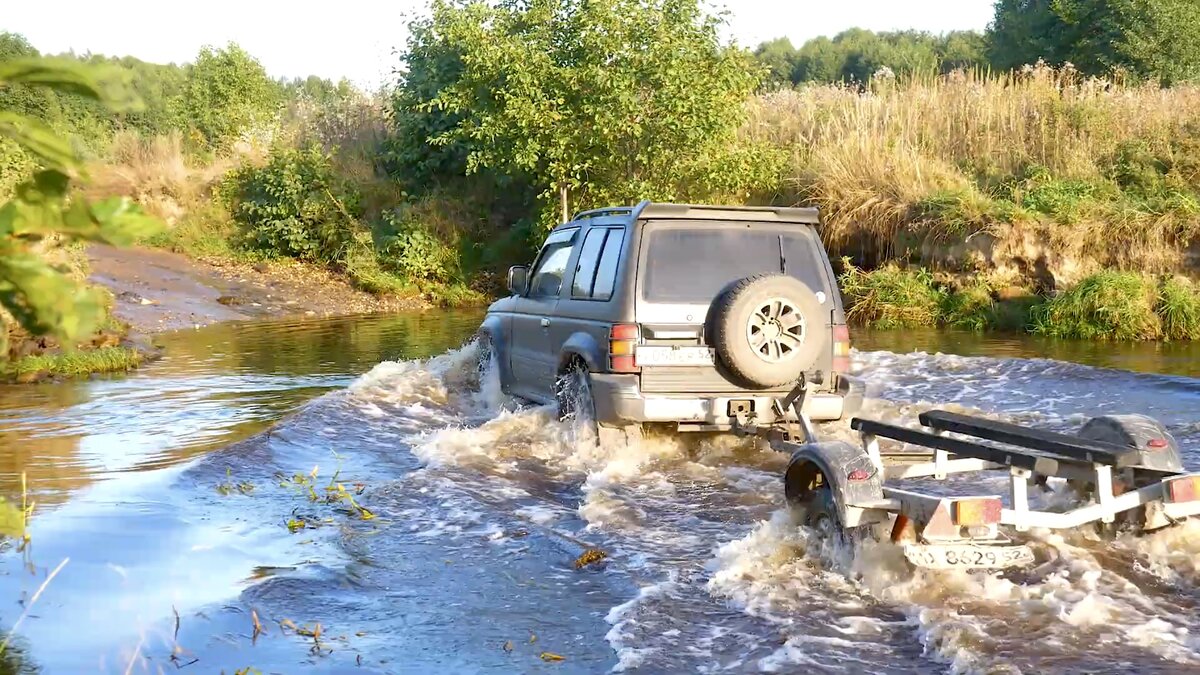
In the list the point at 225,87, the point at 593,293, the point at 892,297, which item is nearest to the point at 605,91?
the point at 892,297

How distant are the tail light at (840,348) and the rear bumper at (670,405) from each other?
299mm

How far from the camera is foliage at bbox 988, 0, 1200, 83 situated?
33469 millimetres

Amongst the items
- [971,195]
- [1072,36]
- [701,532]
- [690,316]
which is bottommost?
[701,532]

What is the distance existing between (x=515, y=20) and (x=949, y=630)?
1772 centimetres

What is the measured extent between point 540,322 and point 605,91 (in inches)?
417

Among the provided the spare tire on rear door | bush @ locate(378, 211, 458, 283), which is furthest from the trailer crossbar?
bush @ locate(378, 211, 458, 283)

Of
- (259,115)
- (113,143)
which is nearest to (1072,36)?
(259,115)

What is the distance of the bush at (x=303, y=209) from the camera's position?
83.6 feet

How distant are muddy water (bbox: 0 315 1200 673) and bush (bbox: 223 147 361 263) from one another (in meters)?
15.4

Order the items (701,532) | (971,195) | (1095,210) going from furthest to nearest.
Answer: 1. (971,195)
2. (1095,210)
3. (701,532)

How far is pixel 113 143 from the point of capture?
1182 inches

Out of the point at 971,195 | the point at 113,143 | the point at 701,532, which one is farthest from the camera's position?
the point at 113,143

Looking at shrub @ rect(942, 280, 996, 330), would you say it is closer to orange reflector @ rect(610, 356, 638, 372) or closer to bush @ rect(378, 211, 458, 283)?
orange reflector @ rect(610, 356, 638, 372)

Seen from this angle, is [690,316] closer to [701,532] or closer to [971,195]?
[701,532]
